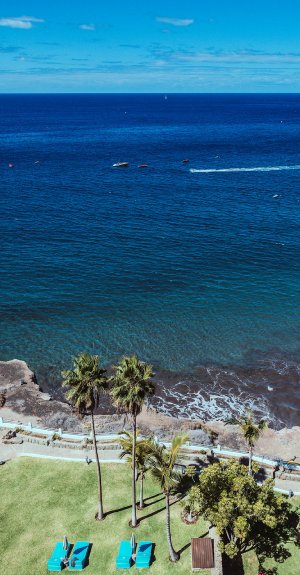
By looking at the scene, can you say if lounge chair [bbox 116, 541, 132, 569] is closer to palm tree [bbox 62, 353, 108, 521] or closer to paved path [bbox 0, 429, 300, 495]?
paved path [bbox 0, 429, 300, 495]

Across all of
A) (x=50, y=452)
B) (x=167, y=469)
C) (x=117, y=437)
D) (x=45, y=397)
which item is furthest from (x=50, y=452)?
(x=167, y=469)

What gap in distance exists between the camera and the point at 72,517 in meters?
34.7

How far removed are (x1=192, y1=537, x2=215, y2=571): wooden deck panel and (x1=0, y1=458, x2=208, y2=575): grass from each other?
624 mm

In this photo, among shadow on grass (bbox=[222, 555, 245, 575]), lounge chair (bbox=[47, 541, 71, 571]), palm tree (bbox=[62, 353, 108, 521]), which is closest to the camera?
palm tree (bbox=[62, 353, 108, 521])

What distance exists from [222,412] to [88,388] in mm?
23829

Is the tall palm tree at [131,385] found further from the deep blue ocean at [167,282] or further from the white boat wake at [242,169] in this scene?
the white boat wake at [242,169]

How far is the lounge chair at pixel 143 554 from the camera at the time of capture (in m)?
30.9

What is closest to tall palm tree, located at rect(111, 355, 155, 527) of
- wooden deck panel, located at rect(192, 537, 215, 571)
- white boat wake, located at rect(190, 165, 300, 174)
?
A: wooden deck panel, located at rect(192, 537, 215, 571)

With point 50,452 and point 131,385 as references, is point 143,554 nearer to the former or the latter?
point 131,385

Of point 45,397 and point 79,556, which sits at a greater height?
point 45,397

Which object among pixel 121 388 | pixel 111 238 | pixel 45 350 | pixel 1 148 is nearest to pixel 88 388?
pixel 121 388

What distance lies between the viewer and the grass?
103 feet

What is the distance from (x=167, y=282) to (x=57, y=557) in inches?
1881

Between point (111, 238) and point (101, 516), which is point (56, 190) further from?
point (101, 516)
